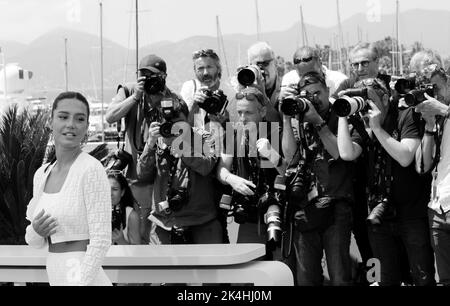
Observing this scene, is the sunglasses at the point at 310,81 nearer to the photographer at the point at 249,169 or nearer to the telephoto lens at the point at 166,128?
the photographer at the point at 249,169

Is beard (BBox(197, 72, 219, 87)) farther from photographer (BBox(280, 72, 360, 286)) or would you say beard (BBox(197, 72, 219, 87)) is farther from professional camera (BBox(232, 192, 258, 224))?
professional camera (BBox(232, 192, 258, 224))

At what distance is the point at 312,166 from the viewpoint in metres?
4.91

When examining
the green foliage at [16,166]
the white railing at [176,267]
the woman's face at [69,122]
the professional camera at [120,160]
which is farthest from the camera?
the green foliage at [16,166]

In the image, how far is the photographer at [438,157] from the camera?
181 inches

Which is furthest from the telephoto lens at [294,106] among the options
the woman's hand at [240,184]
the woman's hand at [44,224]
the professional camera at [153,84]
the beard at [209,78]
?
the woman's hand at [44,224]

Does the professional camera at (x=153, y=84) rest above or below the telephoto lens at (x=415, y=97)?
above

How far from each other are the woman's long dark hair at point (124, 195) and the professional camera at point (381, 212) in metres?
1.85

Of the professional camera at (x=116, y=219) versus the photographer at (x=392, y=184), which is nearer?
the photographer at (x=392, y=184)

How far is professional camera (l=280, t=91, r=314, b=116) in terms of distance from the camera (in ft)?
15.3

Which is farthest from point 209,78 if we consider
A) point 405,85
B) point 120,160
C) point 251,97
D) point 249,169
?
point 405,85

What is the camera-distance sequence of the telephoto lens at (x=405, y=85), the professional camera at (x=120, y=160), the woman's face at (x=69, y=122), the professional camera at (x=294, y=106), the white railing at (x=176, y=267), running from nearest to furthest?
the woman's face at (x=69, y=122), the white railing at (x=176, y=267), the professional camera at (x=294, y=106), the telephoto lens at (x=405, y=85), the professional camera at (x=120, y=160)

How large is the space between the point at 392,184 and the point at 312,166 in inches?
22.9

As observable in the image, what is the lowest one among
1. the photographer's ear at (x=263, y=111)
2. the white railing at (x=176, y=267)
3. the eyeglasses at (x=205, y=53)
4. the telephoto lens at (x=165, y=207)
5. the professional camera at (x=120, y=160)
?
the white railing at (x=176, y=267)
